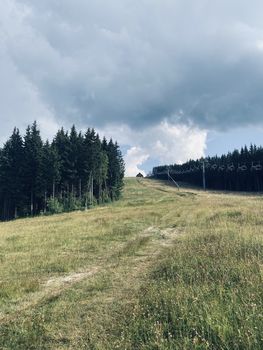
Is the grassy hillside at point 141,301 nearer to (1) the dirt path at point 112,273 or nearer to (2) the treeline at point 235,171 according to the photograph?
(1) the dirt path at point 112,273

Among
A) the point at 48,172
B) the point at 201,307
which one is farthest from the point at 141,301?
the point at 48,172

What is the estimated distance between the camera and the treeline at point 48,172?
68000 millimetres

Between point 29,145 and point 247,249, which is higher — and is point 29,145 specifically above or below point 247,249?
above

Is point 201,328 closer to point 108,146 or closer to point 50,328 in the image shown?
point 50,328

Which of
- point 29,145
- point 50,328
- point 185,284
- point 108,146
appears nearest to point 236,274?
point 185,284

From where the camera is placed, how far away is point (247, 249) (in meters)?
10.9

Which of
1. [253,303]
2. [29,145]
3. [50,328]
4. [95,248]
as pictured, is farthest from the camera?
[29,145]

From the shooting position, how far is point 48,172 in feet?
223

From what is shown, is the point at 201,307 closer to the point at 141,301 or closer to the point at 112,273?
the point at 141,301

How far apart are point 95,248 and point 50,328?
10.2m

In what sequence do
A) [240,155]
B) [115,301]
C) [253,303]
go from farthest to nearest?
[240,155] < [115,301] < [253,303]

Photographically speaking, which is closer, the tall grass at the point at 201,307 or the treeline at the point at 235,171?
the tall grass at the point at 201,307

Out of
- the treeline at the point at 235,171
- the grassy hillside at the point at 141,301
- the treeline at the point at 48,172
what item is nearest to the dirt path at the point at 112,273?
the grassy hillside at the point at 141,301

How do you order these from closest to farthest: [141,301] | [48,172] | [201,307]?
[201,307] → [141,301] → [48,172]
